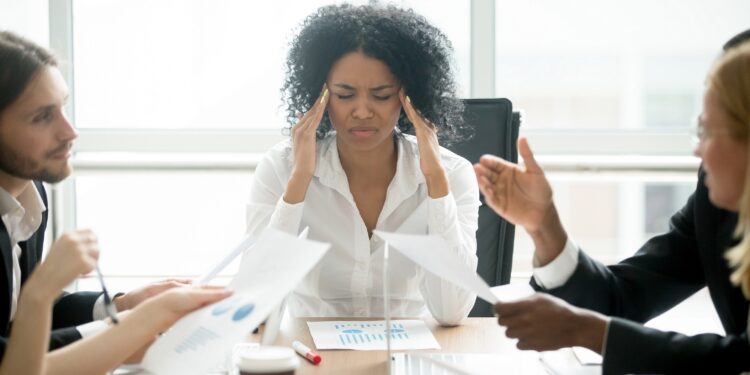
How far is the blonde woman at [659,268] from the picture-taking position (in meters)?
1.36

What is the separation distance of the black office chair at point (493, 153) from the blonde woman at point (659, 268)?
1.75 ft

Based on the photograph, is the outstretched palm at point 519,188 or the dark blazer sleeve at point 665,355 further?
the outstretched palm at point 519,188

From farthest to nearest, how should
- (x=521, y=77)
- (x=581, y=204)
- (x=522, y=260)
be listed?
(x=581, y=204)
(x=522, y=260)
(x=521, y=77)

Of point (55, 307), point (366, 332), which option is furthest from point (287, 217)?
point (55, 307)

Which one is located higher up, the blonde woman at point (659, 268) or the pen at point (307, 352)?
the blonde woman at point (659, 268)

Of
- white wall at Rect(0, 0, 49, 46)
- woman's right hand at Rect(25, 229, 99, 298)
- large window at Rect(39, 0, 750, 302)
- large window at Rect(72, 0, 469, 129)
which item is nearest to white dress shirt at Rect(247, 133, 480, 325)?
woman's right hand at Rect(25, 229, 99, 298)

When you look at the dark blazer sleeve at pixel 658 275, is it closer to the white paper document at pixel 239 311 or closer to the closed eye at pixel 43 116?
the white paper document at pixel 239 311

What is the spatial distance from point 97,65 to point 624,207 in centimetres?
324

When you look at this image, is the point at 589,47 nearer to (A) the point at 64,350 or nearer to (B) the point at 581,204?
(B) the point at 581,204

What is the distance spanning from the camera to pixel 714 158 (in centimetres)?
138

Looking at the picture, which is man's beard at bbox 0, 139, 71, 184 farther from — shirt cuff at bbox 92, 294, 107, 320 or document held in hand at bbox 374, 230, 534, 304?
document held in hand at bbox 374, 230, 534, 304

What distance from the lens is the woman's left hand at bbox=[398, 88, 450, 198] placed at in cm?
219

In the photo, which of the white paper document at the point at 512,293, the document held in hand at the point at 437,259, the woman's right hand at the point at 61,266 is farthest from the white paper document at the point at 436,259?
the woman's right hand at the point at 61,266

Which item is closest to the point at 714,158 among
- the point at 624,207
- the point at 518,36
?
the point at 518,36
